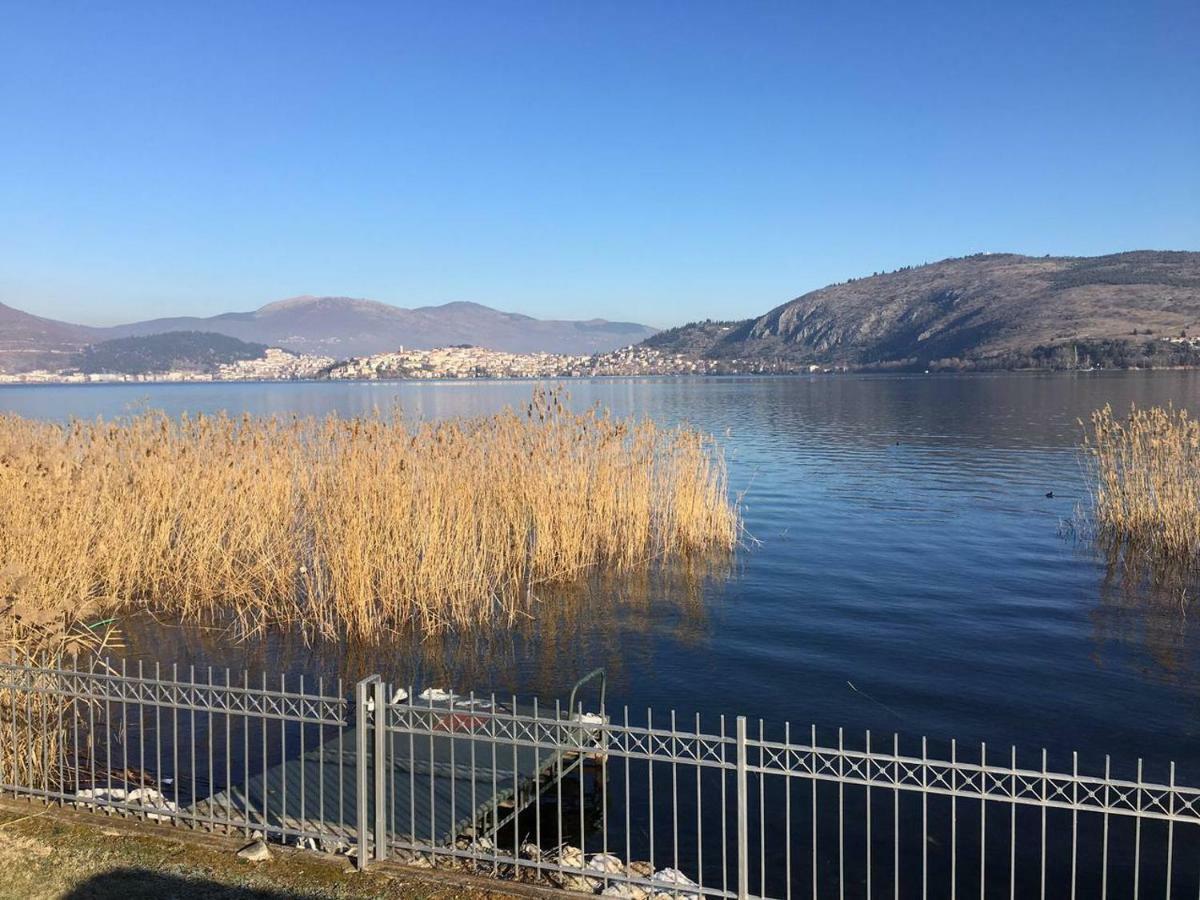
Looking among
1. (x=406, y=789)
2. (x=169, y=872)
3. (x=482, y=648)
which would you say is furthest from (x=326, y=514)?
(x=169, y=872)

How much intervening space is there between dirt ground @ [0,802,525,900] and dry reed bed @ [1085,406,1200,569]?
1603 cm

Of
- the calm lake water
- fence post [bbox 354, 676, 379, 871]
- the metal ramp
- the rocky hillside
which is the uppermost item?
the rocky hillside

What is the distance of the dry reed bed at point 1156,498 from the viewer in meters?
17.2

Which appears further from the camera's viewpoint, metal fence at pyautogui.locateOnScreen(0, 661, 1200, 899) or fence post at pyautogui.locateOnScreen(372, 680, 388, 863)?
metal fence at pyautogui.locateOnScreen(0, 661, 1200, 899)

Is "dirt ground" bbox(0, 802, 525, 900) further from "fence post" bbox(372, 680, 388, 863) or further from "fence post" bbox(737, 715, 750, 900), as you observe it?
"fence post" bbox(737, 715, 750, 900)

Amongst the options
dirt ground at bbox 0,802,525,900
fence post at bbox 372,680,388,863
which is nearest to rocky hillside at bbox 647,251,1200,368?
fence post at bbox 372,680,388,863

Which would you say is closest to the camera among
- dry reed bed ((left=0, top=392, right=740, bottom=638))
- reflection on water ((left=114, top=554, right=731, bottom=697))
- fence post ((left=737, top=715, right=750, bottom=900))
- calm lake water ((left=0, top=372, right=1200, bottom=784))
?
fence post ((left=737, top=715, right=750, bottom=900))

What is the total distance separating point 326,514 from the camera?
1363 centimetres

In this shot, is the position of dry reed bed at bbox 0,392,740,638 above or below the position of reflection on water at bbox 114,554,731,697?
above

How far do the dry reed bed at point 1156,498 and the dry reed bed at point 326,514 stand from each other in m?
8.82

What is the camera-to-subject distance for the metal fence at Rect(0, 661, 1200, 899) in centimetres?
620

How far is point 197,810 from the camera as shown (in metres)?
6.88

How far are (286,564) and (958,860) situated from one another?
10.1m

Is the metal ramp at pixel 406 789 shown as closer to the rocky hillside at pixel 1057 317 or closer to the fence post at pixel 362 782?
the fence post at pixel 362 782
